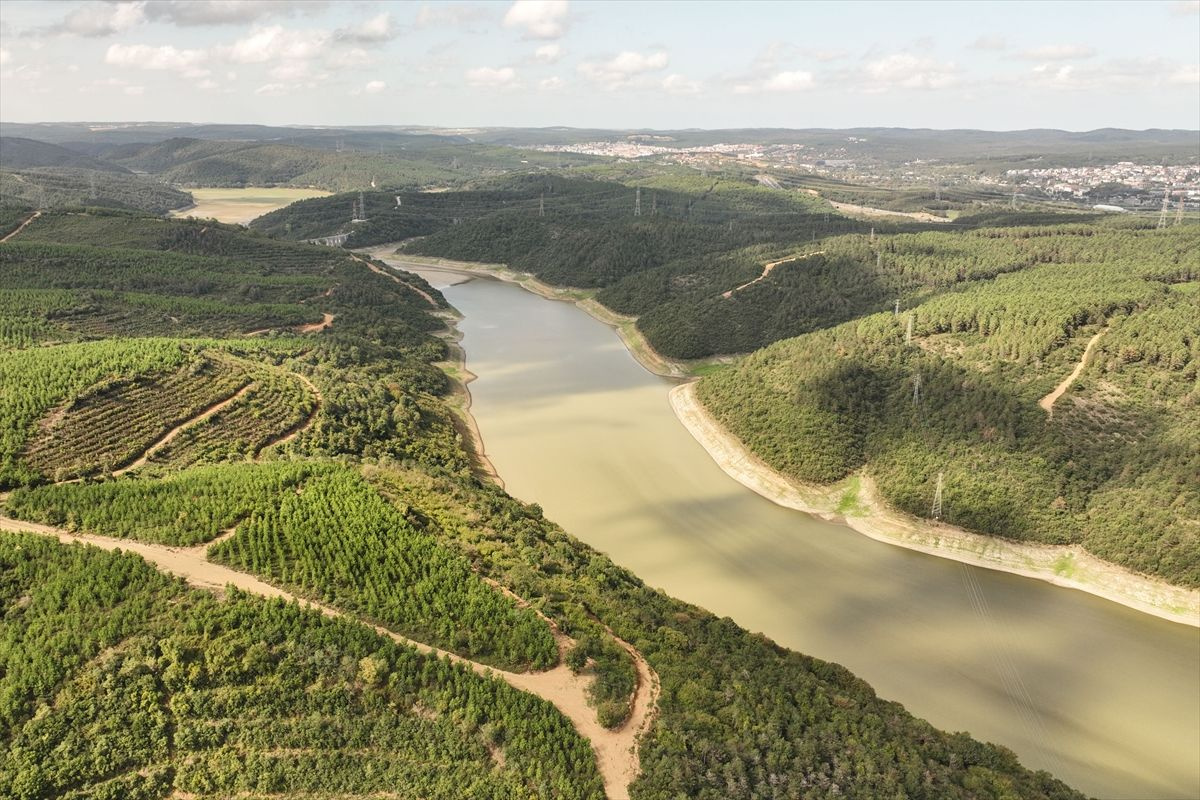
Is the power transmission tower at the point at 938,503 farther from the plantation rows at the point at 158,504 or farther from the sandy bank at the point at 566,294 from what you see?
the plantation rows at the point at 158,504

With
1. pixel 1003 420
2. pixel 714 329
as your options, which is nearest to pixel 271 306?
pixel 714 329

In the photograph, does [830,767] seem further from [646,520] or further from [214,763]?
[646,520]

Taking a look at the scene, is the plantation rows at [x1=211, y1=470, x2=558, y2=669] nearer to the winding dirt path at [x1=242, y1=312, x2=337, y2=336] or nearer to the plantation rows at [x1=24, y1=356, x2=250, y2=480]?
the plantation rows at [x1=24, y1=356, x2=250, y2=480]

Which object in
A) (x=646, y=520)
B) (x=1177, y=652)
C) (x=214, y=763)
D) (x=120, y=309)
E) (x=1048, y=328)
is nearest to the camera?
(x=214, y=763)

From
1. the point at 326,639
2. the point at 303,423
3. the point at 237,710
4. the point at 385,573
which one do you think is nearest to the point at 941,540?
the point at 385,573

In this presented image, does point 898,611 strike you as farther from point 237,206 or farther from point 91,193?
point 237,206

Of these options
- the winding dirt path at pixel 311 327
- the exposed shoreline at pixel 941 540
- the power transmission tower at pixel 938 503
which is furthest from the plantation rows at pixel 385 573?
the winding dirt path at pixel 311 327
